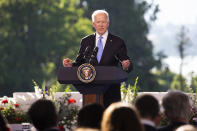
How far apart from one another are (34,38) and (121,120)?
44.8 meters

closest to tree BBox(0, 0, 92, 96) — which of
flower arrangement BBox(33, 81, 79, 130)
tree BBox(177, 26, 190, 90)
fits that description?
tree BBox(177, 26, 190, 90)

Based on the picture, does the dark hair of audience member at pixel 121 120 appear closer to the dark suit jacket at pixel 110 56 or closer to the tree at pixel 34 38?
the dark suit jacket at pixel 110 56

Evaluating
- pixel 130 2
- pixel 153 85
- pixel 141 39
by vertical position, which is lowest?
pixel 153 85

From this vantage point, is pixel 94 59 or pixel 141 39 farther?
pixel 141 39

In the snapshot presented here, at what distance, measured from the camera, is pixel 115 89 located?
28.5 feet

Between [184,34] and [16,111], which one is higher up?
[184,34]

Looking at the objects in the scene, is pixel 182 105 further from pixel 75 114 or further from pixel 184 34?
pixel 184 34

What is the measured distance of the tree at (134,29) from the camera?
5175 centimetres

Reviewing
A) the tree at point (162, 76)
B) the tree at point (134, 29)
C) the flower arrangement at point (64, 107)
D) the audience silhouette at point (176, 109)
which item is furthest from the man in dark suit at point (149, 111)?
the tree at point (162, 76)

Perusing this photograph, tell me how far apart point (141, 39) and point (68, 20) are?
8278 millimetres

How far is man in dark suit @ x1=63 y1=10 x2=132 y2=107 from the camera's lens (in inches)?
Answer: 332

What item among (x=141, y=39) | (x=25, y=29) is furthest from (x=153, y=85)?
(x=25, y=29)

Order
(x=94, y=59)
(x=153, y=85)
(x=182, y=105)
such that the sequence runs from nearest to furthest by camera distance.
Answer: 1. (x=182, y=105)
2. (x=94, y=59)
3. (x=153, y=85)

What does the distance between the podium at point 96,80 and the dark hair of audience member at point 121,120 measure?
113 inches
